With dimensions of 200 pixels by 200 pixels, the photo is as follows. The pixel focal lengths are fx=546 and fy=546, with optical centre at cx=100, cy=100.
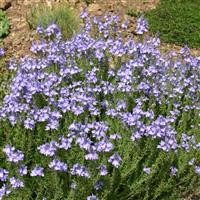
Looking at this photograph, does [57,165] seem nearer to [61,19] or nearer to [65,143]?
[65,143]

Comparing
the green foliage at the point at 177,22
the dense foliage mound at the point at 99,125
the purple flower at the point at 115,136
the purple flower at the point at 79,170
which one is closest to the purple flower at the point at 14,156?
the dense foliage mound at the point at 99,125

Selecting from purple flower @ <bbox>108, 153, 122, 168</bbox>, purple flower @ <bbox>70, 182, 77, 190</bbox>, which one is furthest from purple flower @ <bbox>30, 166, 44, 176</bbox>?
purple flower @ <bbox>108, 153, 122, 168</bbox>

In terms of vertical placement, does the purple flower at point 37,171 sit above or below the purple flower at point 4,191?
above

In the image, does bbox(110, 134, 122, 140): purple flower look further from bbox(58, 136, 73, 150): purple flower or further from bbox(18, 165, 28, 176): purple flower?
bbox(18, 165, 28, 176): purple flower

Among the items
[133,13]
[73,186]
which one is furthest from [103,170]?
[133,13]

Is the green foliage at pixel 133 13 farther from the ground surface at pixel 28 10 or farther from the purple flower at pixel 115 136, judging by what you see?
the purple flower at pixel 115 136

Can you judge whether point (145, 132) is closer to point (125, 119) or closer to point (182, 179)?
point (125, 119)

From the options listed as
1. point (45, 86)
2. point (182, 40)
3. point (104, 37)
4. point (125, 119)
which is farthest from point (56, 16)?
point (125, 119)
